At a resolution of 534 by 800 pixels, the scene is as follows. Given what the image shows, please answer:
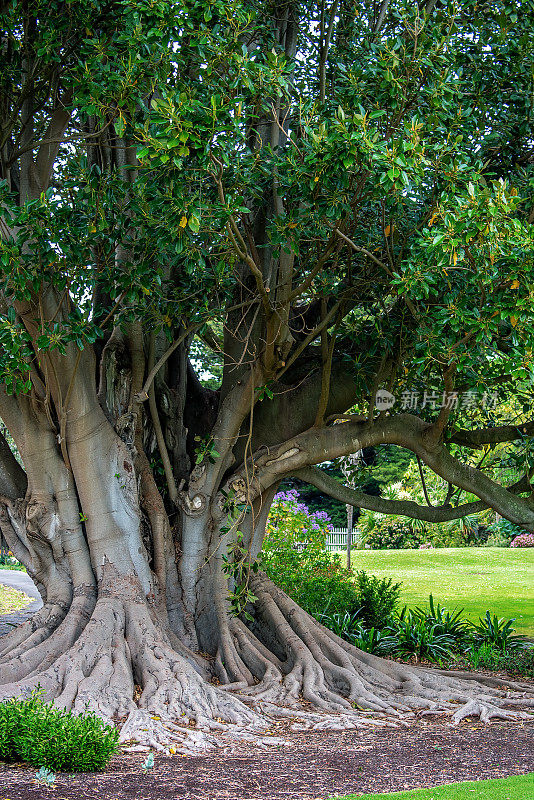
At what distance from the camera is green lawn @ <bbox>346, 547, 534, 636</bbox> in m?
17.9

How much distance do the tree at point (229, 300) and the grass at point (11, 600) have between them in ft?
29.6

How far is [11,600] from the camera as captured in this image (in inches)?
720

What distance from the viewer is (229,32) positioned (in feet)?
19.1

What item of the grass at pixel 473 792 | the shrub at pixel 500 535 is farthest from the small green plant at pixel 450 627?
the shrub at pixel 500 535

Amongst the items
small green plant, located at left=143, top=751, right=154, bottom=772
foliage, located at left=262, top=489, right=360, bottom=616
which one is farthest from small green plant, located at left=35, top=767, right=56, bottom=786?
foliage, located at left=262, top=489, right=360, bottom=616

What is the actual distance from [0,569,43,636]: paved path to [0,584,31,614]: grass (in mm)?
177

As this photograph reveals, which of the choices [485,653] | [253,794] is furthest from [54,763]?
[485,653]

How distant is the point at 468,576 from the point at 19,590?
12.7m

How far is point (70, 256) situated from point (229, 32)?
217 cm

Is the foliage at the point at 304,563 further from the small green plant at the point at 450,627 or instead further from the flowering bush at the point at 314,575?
the small green plant at the point at 450,627

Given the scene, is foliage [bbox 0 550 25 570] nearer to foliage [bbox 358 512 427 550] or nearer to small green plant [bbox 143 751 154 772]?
foliage [bbox 358 512 427 550]

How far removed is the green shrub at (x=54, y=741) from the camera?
507 centimetres

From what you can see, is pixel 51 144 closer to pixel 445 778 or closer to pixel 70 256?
pixel 70 256

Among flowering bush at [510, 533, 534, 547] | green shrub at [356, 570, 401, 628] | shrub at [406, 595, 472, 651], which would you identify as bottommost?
shrub at [406, 595, 472, 651]
